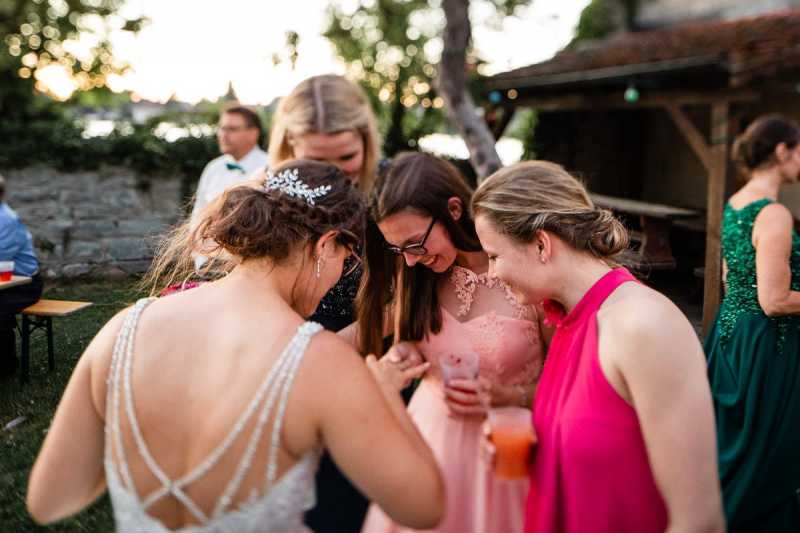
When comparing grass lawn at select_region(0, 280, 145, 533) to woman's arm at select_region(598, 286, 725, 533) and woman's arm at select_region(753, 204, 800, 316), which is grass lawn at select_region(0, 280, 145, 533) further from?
woman's arm at select_region(753, 204, 800, 316)

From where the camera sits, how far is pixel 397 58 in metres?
12.0

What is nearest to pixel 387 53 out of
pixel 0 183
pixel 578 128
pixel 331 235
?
pixel 578 128

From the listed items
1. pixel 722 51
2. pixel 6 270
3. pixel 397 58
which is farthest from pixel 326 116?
pixel 397 58

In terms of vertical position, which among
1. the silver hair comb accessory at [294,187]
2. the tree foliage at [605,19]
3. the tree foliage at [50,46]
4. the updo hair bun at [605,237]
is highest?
the tree foliage at [605,19]

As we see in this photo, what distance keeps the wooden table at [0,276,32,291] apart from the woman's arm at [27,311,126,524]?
4.52 metres

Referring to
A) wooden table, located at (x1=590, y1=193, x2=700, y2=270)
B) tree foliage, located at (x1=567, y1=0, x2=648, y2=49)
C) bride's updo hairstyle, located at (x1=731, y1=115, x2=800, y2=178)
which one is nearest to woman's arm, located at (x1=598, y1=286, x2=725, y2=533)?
bride's updo hairstyle, located at (x1=731, y1=115, x2=800, y2=178)

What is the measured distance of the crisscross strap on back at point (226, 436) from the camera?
4.43ft

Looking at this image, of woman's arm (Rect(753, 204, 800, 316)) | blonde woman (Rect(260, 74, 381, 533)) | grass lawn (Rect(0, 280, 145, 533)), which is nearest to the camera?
blonde woman (Rect(260, 74, 381, 533))

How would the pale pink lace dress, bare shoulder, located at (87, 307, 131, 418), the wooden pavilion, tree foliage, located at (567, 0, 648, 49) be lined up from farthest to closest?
1. tree foliage, located at (567, 0, 648, 49)
2. the wooden pavilion
3. the pale pink lace dress
4. bare shoulder, located at (87, 307, 131, 418)

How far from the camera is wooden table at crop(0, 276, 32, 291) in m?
5.39

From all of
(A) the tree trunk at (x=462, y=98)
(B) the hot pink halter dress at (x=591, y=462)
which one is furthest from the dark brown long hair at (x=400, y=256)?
(A) the tree trunk at (x=462, y=98)

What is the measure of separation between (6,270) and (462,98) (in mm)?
4862

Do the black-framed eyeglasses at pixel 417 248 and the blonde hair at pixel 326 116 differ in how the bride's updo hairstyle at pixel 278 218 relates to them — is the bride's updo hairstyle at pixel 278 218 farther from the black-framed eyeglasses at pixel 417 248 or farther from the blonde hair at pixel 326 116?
the blonde hair at pixel 326 116

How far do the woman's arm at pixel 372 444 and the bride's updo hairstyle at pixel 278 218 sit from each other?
341 millimetres
